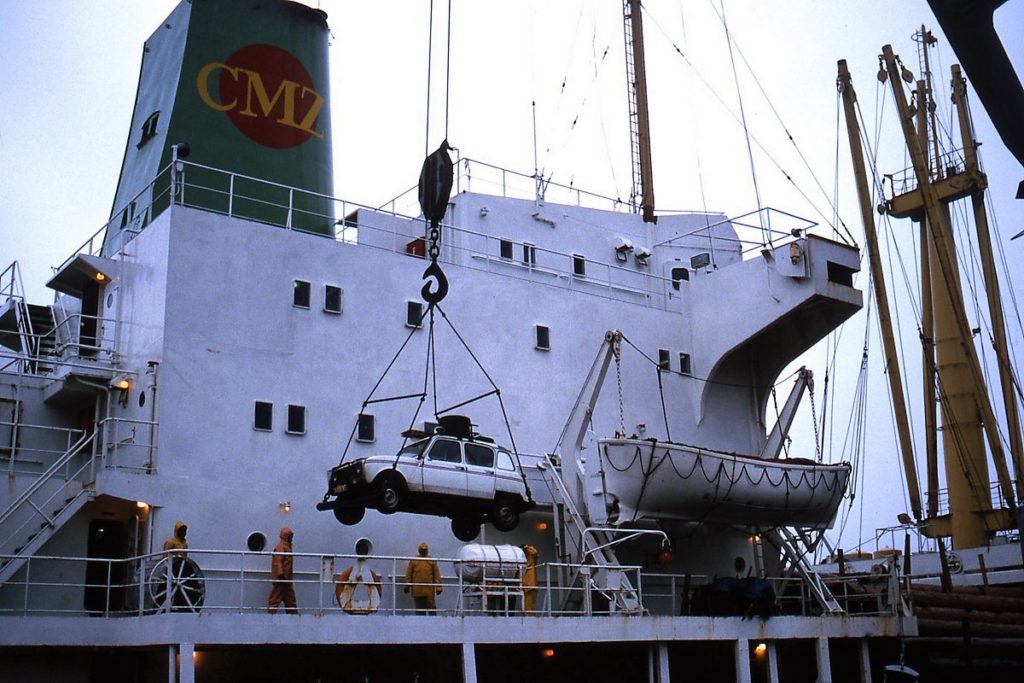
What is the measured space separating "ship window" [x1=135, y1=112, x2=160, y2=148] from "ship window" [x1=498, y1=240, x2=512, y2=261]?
7.29 metres

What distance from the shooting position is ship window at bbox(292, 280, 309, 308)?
62.4ft

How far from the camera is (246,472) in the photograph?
57.7ft

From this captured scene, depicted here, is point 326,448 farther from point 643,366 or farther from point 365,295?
point 643,366

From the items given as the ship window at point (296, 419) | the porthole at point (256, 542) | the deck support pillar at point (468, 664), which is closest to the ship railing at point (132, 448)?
the porthole at point (256, 542)

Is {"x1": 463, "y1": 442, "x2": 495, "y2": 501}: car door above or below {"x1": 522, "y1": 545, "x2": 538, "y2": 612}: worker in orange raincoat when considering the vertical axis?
above

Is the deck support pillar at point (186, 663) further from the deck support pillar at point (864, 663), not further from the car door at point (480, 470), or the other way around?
the deck support pillar at point (864, 663)

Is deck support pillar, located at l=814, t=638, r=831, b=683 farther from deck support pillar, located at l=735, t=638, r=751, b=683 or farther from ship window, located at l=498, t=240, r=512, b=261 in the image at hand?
ship window, located at l=498, t=240, r=512, b=261

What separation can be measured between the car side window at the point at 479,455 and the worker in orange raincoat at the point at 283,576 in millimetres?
2968

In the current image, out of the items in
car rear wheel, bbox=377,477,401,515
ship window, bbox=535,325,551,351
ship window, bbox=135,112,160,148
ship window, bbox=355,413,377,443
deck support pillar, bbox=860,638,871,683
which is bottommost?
deck support pillar, bbox=860,638,871,683

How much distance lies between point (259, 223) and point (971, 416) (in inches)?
944

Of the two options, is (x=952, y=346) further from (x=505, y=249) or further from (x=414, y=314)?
(x=414, y=314)

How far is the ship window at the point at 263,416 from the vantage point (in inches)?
709

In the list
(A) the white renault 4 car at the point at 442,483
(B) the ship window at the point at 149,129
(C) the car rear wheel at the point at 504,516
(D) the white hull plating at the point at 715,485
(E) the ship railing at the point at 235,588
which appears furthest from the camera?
(B) the ship window at the point at 149,129

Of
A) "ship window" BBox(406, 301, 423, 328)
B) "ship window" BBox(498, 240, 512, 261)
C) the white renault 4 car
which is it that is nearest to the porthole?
the white renault 4 car
